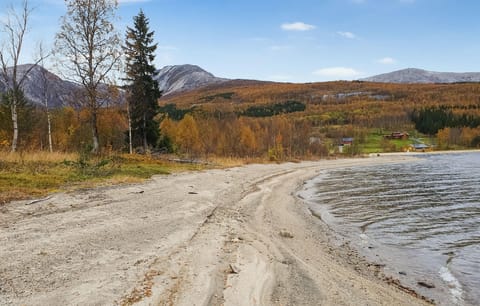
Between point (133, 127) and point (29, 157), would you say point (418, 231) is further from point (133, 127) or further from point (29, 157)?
point (133, 127)

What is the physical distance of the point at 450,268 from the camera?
34.4 feet


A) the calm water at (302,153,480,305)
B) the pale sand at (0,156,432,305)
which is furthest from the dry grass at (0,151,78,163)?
the calm water at (302,153,480,305)

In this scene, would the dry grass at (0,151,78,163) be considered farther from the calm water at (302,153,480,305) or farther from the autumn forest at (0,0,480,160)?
the calm water at (302,153,480,305)

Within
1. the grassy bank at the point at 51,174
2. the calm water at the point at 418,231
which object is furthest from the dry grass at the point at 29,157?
the calm water at the point at 418,231

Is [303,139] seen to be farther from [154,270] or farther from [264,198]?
[154,270]

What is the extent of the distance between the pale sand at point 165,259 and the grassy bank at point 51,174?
1633mm

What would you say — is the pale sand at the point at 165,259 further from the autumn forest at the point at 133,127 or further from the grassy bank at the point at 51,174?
the autumn forest at the point at 133,127

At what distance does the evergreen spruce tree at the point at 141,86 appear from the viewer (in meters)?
40.6

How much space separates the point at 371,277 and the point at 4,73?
2858 cm

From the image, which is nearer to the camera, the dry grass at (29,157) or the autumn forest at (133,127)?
→ the dry grass at (29,157)

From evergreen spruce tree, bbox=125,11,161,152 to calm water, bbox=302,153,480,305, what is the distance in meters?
22.0

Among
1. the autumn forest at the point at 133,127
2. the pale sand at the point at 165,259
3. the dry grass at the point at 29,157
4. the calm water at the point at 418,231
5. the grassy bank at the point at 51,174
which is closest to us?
the pale sand at the point at 165,259

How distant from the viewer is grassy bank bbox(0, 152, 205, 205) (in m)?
14.7

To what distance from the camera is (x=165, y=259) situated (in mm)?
8281
